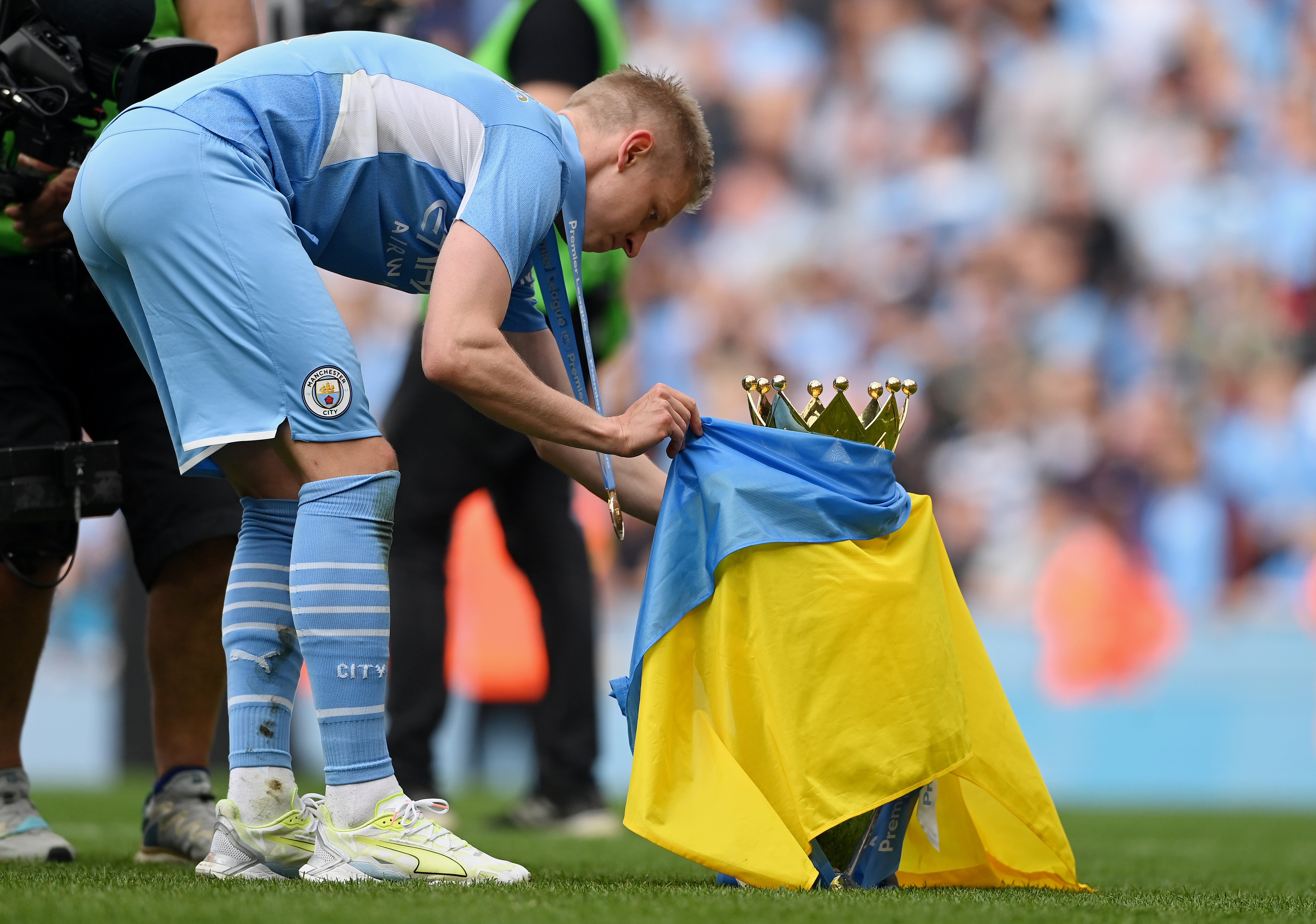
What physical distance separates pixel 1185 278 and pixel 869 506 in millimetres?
6683

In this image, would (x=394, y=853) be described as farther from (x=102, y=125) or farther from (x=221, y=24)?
(x=221, y=24)

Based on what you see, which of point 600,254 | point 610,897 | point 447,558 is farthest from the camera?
point 447,558

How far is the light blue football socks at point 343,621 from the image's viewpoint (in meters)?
1.87

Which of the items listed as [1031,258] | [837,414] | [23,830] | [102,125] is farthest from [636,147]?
[1031,258]

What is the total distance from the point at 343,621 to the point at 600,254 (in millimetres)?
1617

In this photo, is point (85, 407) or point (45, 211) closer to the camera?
point (45, 211)

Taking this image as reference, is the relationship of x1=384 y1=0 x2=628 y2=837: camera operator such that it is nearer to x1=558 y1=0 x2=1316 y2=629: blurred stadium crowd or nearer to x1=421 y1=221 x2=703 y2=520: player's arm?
x1=421 y1=221 x2=703 y2=520: player's arm

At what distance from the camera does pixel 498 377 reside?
187 cm

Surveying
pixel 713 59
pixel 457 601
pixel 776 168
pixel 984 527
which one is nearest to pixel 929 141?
pixel 776 168

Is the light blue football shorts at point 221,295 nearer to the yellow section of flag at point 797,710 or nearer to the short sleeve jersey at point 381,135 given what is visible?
the short sleeve jersey at point 381,135

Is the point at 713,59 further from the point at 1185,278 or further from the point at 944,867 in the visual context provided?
the point at 944,867

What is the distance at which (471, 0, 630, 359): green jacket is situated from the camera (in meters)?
3.42

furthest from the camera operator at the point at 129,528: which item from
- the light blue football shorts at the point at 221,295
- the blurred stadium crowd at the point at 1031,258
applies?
the blurred stadium crowd at the point at 1031,258

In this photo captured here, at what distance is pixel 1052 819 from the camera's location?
2.10m
